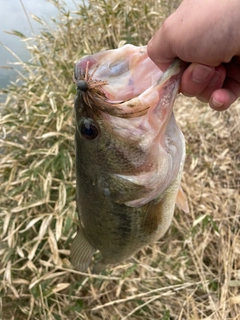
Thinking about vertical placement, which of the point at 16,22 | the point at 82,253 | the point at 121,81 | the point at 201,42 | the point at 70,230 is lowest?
the point at 70,230

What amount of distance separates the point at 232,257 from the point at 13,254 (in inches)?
52.4

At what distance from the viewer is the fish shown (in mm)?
1155

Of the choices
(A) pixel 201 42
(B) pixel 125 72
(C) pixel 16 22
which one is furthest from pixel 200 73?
(C) pixel 16 22

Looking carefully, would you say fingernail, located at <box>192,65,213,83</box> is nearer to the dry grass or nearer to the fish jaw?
the fish jaw

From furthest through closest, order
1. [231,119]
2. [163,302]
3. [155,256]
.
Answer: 1. [231,119]
2. [155,256]
3. [163,302]

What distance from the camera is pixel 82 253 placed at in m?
1.68

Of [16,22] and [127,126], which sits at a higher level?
[127,126]

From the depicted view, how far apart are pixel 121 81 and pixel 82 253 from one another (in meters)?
0.79

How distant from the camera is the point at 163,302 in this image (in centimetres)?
233

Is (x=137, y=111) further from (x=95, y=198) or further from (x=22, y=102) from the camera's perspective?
(x=22, y=102)

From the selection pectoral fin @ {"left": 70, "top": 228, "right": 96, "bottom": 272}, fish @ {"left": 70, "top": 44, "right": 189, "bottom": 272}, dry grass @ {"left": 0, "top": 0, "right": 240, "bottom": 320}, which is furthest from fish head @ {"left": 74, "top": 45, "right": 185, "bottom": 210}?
dry grass @ {"left": 0, "top": 0, "right": 240, "bottom": 320}

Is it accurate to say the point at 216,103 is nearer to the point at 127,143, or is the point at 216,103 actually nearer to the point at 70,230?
the point at 127,143

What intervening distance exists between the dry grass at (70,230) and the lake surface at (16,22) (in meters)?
0.17

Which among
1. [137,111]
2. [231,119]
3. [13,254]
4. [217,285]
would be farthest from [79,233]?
[231,119]
